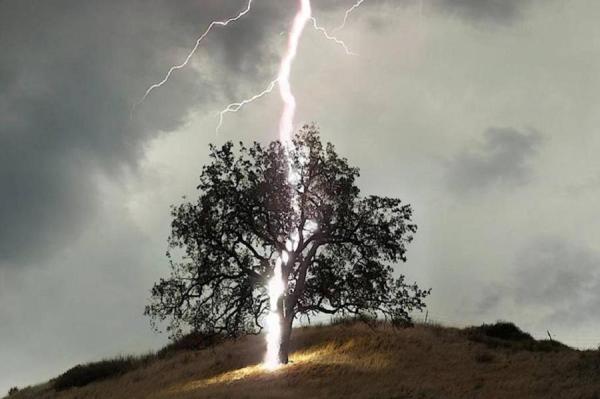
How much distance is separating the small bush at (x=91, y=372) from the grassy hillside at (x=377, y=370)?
→ 113 centimetres

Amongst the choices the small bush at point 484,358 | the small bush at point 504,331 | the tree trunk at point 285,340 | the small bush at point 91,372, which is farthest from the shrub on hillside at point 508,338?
the small bush at point 91,372

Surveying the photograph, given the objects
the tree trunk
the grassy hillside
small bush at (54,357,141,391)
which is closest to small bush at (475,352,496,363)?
the grassy hillside

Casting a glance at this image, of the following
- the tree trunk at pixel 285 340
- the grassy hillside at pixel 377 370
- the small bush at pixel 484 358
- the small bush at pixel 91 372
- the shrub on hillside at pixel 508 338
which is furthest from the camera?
the small bush at pixel 91 372

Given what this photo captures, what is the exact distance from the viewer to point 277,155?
37.1 metres

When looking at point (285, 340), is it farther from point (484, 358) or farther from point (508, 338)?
point (508, 338)

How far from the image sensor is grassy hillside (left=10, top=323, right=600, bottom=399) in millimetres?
29109

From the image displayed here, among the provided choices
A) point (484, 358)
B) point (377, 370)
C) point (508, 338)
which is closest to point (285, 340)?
point (377, 370)

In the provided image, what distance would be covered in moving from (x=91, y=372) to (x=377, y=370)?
79.7ft

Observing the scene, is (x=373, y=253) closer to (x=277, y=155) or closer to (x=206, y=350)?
(x=277, y=155)

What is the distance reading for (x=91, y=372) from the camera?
47.8 meters

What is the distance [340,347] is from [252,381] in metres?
6.69

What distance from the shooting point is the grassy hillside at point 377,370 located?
95.5 ft

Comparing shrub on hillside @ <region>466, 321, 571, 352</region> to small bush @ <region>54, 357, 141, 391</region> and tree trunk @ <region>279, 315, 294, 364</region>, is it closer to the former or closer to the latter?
tree trunk @ <region>279, 315, 294, 364</region>

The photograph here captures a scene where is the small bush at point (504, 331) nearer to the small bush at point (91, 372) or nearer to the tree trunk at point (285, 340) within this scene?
Result: the tree trunk at point (285, 340)
